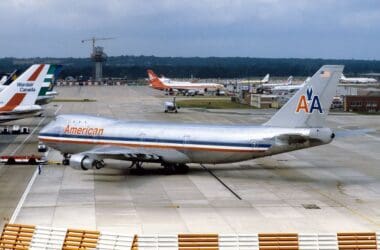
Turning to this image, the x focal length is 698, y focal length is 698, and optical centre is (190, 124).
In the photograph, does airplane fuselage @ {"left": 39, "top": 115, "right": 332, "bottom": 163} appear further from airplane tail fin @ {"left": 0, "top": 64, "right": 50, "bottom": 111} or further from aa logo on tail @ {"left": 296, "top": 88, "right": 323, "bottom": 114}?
airplane tail fin @ {"left": 0, "top": 64, "right": 50, "bottom": 111}

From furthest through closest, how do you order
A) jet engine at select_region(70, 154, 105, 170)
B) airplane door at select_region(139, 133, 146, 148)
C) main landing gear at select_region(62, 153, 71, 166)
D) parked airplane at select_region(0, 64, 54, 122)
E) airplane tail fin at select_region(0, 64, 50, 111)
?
airplane tail fin at select_region(0, 64, 50, 111)
parked airplane at select_region(0, 64, 54, 122)
main landing gear at select_region(62, 153, 71, 166)
airplane door at select_region(139, 133, 146, 148)
jet engine at select_region(70, 154, 105, 170)

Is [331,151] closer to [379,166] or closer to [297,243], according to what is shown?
[379,166]

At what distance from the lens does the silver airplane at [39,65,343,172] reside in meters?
51.9

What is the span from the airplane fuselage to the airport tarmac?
2.00 metres

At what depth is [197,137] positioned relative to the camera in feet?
182

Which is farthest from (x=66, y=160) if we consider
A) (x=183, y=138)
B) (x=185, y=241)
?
(x=185, y=241)

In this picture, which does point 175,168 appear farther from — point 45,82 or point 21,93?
point 45,82

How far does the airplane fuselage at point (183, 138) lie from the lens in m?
52.5

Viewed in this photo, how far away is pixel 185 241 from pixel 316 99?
2403 cm

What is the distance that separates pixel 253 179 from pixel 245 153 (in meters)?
2.83

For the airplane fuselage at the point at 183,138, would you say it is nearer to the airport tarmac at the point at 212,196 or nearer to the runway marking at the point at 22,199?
the airport tarmac at the point at 212,196

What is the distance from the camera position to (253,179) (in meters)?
55.4

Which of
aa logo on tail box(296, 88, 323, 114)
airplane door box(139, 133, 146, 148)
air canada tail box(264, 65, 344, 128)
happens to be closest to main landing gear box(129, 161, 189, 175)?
airplane door box(139, 133, 146, 148)

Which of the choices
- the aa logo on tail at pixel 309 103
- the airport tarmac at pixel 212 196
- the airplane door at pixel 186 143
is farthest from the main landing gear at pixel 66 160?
the aa logo on tail at pixel 309 103
